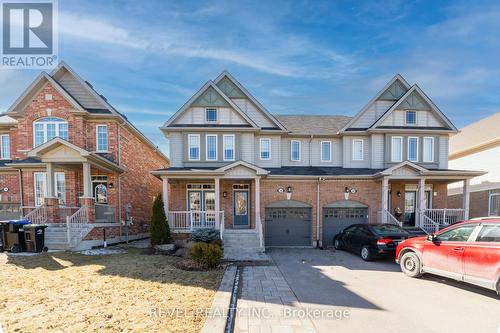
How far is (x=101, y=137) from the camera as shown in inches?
545

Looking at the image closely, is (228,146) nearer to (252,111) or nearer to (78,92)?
(252,111)

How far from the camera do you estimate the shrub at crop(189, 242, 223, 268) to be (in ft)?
26.4

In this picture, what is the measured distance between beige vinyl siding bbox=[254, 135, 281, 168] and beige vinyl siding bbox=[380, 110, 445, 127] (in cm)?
644

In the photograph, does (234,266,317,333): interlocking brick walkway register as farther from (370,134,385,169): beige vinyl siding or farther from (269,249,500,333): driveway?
(370,134,385,169): beige vinyl siding

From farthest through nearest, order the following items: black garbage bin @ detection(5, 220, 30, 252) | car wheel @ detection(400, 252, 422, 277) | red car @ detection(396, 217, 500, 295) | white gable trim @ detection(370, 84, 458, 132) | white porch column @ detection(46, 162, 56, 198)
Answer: white gable trim @ detection(370, 84, 458, 132), white porch column @ detection(46, 162, 56, 198), black garbage bin @ detection(5, 220, 30, 252), car wheel @ detection(400, 252, 422, 277), red car @ detection(396, 217, 500, 295)

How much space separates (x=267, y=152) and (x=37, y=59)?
11384mm

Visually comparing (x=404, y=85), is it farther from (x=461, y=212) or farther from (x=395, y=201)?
(x=461, y=212)

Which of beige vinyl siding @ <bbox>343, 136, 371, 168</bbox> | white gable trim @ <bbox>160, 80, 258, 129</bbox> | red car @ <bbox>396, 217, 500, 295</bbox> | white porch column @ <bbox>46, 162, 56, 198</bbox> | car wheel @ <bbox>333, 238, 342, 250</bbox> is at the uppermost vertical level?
white gable trim @ <bbox>160, 80, 258, 129</bbox>

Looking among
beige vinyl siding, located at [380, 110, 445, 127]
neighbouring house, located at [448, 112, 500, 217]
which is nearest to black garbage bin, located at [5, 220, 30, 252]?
beige vinyl siding, located at [380, 110, 445, 127]

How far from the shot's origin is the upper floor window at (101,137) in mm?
13781

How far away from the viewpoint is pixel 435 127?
46.4 ft

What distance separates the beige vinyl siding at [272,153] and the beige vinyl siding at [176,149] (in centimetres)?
435

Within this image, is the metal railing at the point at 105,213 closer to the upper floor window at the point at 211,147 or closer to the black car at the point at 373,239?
the upper floor window at the point at 211,147

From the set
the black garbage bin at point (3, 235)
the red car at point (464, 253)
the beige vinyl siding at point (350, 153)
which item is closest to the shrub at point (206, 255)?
the red car at point (464, 253)
